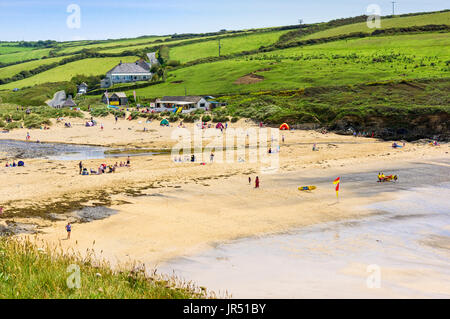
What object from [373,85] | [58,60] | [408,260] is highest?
[58,60]

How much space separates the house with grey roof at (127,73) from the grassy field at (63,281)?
10749 centimetres

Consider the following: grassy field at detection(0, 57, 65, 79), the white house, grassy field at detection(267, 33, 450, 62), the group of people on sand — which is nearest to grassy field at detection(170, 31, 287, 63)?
grassy field at detection(267, 33, 450, 62)

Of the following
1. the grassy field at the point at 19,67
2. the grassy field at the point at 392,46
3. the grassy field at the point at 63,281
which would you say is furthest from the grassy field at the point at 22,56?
the grassy field at the point at 63,281


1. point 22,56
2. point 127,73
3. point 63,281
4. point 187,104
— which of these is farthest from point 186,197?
point 22,56

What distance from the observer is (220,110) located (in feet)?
250

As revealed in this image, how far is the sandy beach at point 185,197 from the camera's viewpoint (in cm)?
2325

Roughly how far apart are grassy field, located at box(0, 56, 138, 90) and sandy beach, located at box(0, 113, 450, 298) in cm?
8529

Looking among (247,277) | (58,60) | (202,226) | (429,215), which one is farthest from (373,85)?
(58,60)

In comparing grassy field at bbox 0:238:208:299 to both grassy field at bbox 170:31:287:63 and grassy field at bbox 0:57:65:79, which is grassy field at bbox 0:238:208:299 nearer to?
grassy field at bbox 170:31:287:63

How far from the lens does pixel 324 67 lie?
3922 inches

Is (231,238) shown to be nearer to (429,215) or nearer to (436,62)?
(429,215)

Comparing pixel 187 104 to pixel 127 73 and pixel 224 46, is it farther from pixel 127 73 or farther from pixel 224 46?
pixel 224 46
